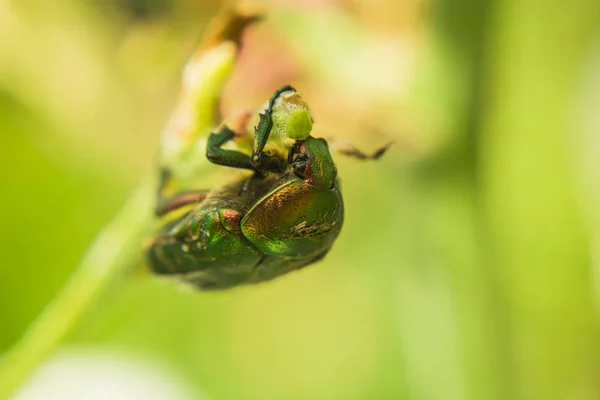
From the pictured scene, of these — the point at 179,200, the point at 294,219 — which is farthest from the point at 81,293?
the point at 294,219

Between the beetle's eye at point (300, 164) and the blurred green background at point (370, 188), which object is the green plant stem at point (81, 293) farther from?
the beetle's eye at point (300, 164)

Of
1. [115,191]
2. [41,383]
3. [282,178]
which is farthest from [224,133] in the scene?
[115,191]

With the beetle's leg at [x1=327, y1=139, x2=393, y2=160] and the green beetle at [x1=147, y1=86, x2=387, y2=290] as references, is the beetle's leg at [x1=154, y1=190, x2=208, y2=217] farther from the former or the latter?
the beetle's leg at [x1=327, y1=139, x2=393, y2=160]

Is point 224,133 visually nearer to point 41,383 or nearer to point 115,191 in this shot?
point 41,383

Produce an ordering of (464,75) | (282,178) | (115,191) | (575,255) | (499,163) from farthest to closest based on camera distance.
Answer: (115,191) < (575,255) < (499,163) < (464,75) < (282,178)

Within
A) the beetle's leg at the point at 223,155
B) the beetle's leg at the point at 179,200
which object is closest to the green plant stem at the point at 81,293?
the beetle's leg at the point at 179,200

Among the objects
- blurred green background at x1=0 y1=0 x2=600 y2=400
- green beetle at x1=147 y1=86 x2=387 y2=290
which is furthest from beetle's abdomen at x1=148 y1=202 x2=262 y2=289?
blurred green background at x1=0 y1=0 x2=600 y2=400
